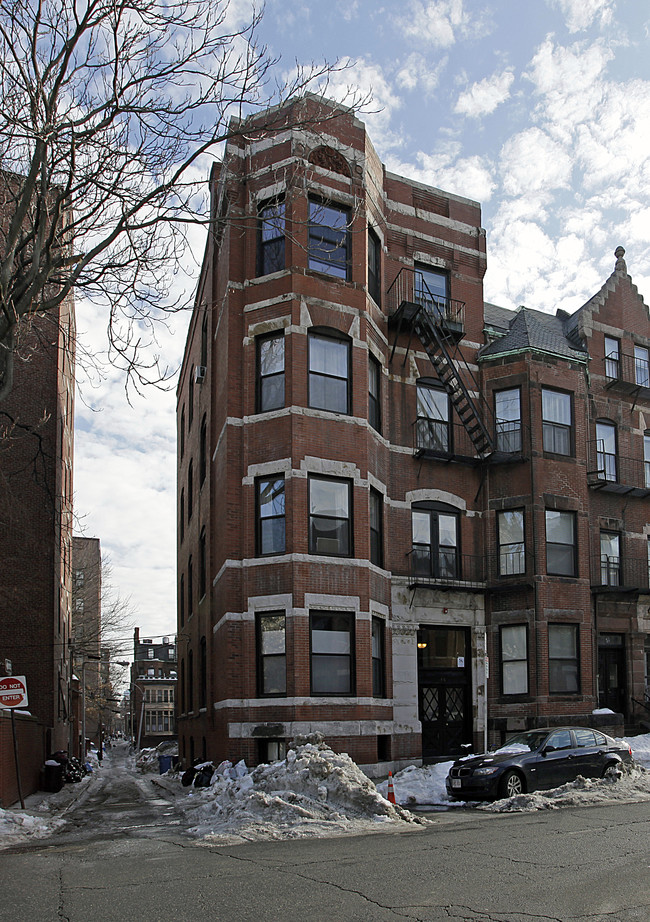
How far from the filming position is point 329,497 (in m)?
21.9

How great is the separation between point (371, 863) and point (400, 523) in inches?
577

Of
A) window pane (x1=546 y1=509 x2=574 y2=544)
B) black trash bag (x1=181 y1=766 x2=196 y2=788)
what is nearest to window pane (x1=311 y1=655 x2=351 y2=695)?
black trash bag (x1=181 y1=766 x2=196 y2=788)

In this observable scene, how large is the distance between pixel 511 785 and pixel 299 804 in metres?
4.73

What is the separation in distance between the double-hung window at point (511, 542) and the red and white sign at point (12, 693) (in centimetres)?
1372

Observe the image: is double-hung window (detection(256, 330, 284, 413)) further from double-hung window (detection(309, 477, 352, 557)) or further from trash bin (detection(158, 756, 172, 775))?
trash bin (detection(158, 756, 172, 775))

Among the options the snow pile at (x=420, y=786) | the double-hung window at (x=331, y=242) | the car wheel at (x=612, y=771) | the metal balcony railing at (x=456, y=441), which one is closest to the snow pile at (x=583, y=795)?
the car wheel at (x=612, y=771)

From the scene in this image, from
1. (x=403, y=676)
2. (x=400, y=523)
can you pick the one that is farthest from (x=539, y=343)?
(x=403, y=676)

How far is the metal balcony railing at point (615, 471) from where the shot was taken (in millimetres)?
28250

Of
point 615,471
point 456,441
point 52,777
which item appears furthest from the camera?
point 615,471

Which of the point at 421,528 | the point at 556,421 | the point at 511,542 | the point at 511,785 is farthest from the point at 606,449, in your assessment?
the point at 511,785

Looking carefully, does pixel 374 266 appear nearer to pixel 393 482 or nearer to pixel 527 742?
pixel 393 482

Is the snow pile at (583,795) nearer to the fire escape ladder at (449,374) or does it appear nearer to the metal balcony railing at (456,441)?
the metal balcony railing at (456,441)

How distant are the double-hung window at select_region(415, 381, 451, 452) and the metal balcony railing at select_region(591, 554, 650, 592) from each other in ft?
20.1

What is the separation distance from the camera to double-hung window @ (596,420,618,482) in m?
28.8
